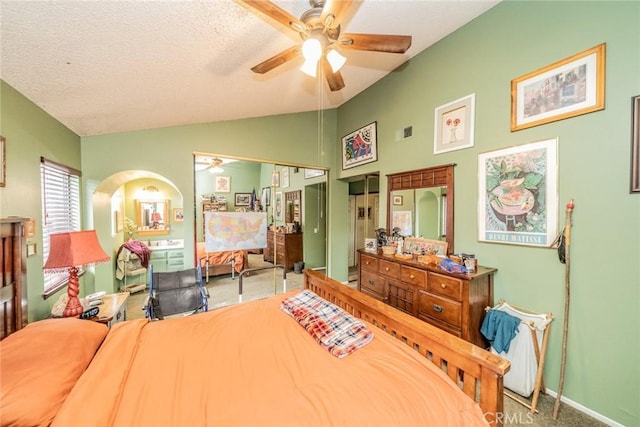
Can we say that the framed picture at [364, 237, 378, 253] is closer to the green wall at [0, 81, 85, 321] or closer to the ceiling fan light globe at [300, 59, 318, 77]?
the ceiling fan light globe at [300, 59, 318, 77]

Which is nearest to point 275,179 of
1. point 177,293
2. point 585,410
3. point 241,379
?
point 177,293

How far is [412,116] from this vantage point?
9.72 feet

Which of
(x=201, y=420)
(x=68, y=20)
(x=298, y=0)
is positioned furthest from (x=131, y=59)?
(x=201, y=420)

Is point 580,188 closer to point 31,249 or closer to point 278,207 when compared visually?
point 278,207

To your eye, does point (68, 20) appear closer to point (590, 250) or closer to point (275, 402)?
point (275, 402)

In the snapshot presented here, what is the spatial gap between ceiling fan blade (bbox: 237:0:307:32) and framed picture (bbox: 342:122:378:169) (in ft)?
7.63

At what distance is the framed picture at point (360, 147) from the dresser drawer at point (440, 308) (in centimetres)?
208

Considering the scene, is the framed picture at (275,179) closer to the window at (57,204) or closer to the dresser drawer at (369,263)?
the dresser drawer at (369,263)

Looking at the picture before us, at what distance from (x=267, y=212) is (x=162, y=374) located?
2625 millimetres

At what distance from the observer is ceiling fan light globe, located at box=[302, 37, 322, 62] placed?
142cm

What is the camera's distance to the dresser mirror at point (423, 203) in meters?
2.59

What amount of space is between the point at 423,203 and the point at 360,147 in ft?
4.82

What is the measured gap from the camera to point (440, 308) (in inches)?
85.9

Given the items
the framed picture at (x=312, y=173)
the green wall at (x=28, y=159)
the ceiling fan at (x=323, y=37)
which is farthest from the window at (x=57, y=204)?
the framed picture at (x=312, y=173)
